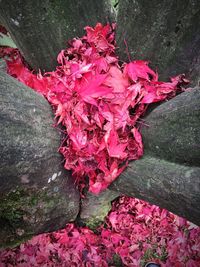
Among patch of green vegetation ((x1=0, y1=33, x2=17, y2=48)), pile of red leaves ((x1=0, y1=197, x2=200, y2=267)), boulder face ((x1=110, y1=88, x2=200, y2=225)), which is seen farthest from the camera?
pile of red leaves ((x1=0, y1=197, x2=200, y2=267))

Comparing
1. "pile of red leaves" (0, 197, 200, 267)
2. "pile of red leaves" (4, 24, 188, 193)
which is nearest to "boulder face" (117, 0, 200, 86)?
"pile of red leaves" (4, 24, 188, 193)

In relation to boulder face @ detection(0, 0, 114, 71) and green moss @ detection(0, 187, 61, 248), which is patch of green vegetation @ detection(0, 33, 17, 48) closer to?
boulder face @ detection(0, 0, 114, 71)

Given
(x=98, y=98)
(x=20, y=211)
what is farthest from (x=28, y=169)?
(x=98, y=98)

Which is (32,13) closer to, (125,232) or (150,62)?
(150,62)

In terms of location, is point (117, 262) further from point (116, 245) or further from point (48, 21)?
point (48, 21)

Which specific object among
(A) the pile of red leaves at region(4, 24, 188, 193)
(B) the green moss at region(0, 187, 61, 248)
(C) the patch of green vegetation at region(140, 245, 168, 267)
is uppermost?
(A) the pile of red leaves at region(4, 24, 188, 193)

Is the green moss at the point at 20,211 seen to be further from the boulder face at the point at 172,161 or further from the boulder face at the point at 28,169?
the boulder face at the point at 172,161

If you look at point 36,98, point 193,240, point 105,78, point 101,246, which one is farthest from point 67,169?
point 193,240
